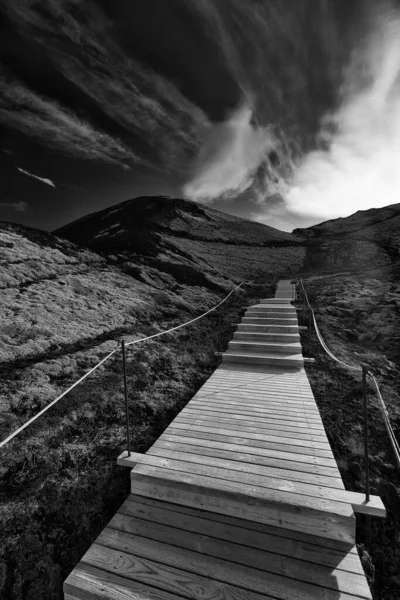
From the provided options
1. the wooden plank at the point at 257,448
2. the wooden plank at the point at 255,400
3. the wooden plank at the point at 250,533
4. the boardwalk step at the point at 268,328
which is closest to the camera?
the wooden plank at the point at 250,533

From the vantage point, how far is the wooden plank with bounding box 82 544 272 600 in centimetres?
225

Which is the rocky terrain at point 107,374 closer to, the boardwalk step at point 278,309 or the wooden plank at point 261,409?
the wooden plank at point 261,409

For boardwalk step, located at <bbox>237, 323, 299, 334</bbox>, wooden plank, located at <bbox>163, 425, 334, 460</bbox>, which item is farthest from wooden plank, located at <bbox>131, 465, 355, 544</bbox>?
boardwalk step, located at <bbox>237, 323, 299, 334</bbox>

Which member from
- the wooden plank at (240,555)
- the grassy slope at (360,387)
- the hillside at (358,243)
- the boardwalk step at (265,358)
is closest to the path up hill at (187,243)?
the hillside at (358,243)

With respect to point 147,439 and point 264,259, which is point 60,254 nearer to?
point 147,439

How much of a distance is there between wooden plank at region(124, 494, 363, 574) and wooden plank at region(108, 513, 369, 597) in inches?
1.3

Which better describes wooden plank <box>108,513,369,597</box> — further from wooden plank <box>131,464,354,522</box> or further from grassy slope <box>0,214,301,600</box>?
grassy slope <box>0,214,301,600</box>

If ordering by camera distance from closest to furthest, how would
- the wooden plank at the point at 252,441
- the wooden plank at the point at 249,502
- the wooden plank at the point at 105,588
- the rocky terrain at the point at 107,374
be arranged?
the wooden plank at the point at 105,588
the wooden plank at the point at 249,502
the rocky terrain at the point at 107,374
the wooden plank at the point at 252,441

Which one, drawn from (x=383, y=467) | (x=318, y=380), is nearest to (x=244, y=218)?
(x=318, y=380)

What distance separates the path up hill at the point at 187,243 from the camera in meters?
12.7

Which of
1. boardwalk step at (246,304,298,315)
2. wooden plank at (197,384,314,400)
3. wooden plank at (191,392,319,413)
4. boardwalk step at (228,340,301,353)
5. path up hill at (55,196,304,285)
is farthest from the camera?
path up hill at (55,196,304,285)

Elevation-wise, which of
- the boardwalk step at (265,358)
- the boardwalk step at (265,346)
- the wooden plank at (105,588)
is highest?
the boardwalk step at (265,346)

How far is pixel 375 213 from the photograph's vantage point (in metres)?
37.3

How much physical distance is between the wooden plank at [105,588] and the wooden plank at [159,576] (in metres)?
0.03
